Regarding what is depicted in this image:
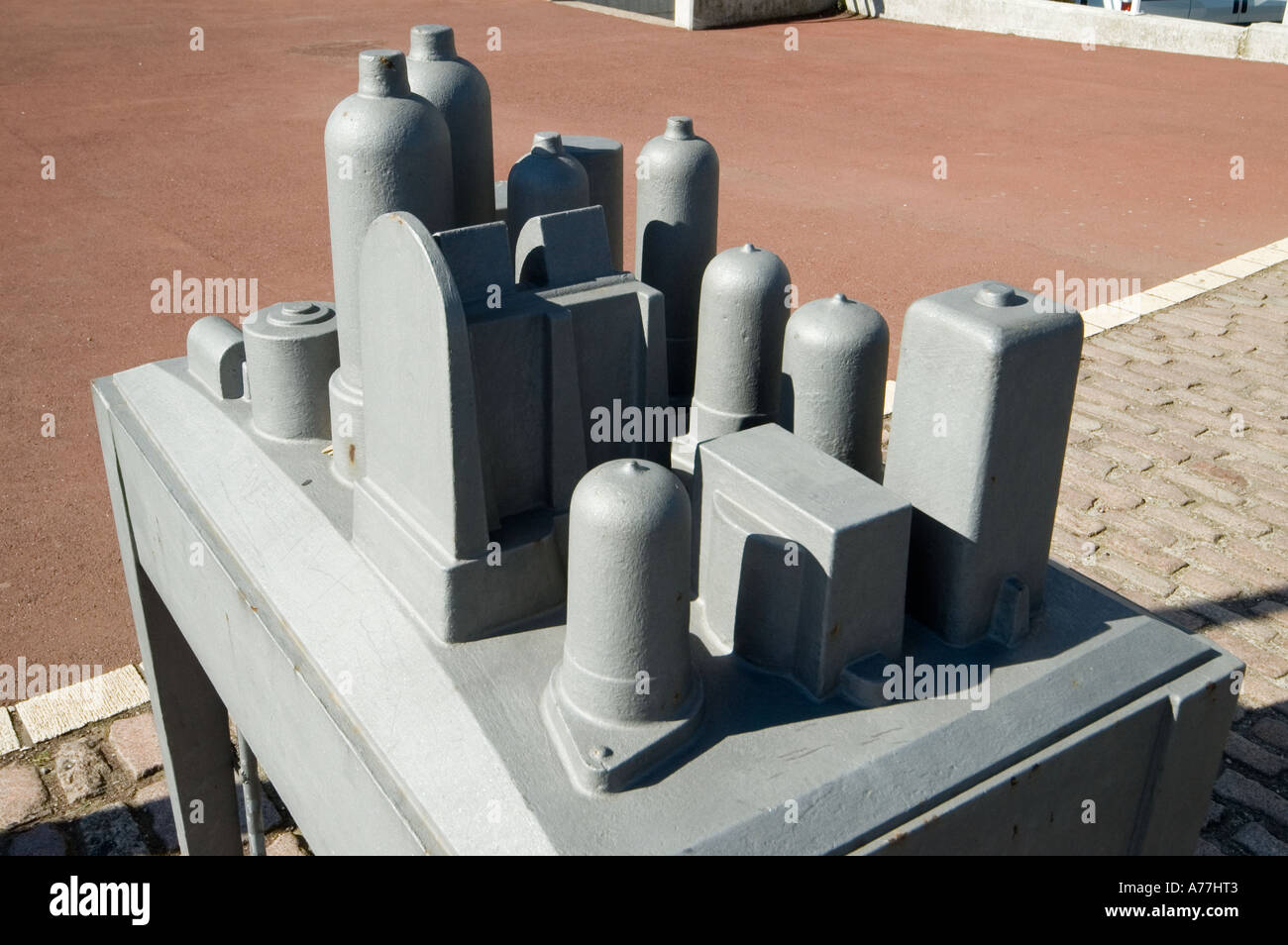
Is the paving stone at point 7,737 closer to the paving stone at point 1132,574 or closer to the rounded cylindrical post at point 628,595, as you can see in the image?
the rounded cylindrical post at point 628,595

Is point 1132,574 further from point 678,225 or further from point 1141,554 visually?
point 678,225

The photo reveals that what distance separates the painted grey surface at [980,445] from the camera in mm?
1876

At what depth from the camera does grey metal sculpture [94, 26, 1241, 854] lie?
69.6 inches

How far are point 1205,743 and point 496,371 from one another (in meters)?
1.46

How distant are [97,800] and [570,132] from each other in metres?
8.57

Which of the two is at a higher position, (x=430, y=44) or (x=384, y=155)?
(x=430, y=44)

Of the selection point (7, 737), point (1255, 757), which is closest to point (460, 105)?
point (7, 737)

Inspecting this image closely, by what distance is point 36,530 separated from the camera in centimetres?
534

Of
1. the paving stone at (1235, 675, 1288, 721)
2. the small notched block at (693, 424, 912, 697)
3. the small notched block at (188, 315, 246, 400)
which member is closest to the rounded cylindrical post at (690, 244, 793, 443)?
the small notched block at (693, 424, 912, 697)

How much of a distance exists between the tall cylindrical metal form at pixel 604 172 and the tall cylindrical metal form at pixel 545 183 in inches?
6.6

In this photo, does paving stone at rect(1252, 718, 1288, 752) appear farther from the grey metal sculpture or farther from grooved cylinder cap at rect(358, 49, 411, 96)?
grooved cylinder cap at rect(358, 49, 411, 96)

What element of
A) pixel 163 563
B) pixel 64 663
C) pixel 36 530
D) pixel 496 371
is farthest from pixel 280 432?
pixel 36 530

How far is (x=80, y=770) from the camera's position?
154 inches

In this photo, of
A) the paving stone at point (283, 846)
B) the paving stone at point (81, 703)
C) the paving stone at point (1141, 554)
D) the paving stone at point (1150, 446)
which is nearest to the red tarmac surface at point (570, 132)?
the paving stone at point (81, 703)
